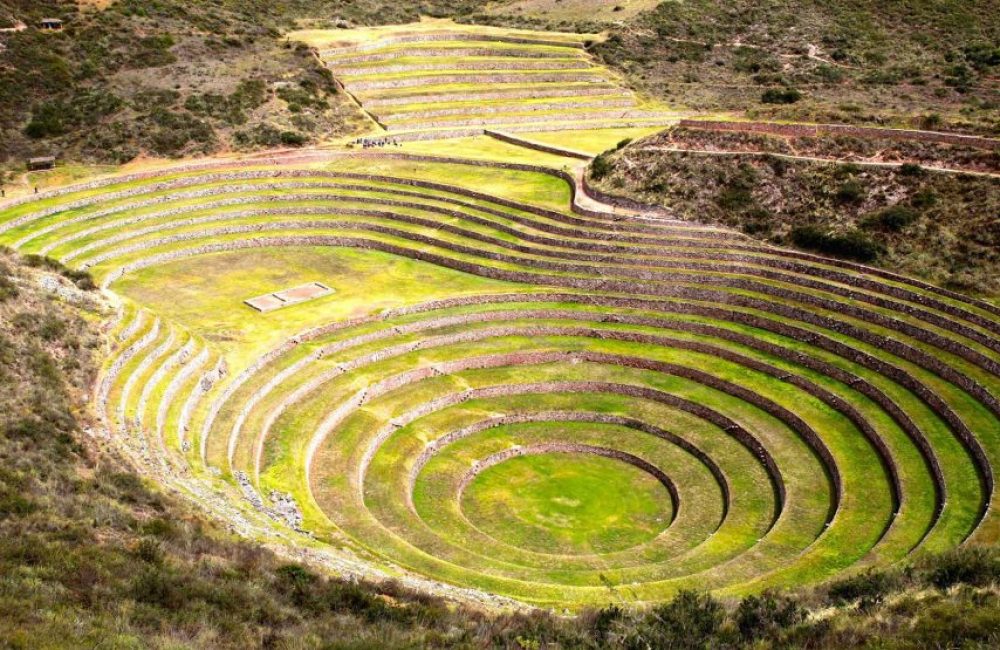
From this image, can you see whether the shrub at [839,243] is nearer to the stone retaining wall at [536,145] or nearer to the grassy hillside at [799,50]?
the stone retaining wall at [536,145]

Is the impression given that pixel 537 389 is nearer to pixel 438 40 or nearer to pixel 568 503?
pixel 568 503

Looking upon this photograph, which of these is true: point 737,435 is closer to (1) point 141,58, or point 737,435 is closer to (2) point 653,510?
(2) point 653,510

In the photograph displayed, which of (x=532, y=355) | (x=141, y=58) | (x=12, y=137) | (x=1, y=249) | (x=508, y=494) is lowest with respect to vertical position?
(x=508, y=494)

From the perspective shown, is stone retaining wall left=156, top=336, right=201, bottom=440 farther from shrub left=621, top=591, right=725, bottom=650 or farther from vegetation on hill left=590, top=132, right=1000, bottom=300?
vegetation on hill left=590, top=132, right=1000, bottom=300

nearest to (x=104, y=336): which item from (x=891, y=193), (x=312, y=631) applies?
(x=312, y=631)

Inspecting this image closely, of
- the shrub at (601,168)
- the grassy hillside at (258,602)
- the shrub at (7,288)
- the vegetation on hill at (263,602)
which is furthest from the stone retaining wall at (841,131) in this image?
the shrub at (7,288)

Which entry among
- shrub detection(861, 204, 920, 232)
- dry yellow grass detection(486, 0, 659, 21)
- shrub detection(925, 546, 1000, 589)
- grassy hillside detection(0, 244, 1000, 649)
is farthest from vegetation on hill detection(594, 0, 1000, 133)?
grassy hillside detection(0, 244, 1000, 649)
